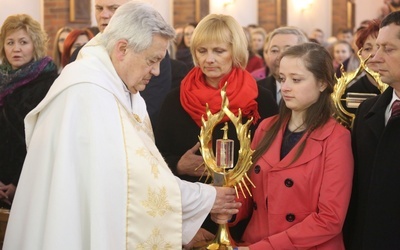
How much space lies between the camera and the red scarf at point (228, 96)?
4.21 metres

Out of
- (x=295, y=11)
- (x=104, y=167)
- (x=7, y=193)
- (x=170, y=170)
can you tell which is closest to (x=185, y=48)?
(x=7, y=193)

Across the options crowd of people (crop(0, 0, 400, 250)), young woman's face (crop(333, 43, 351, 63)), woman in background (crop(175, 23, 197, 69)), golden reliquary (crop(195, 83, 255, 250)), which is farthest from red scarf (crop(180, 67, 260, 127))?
young woman's face (crop(333, 43, 351, 63))

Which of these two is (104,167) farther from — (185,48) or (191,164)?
(185,48)

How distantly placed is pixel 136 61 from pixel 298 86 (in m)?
0.75

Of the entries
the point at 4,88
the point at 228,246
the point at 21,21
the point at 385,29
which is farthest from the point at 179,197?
the point at 21,21

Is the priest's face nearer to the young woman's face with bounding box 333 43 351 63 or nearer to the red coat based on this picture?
the red coat

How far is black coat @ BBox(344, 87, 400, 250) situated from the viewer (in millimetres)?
3402

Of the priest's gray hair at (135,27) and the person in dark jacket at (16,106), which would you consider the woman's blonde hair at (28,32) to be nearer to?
the person in dark jacket at (16,106)

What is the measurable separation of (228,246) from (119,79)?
858 millimetres

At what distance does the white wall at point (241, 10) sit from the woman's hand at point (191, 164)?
34.3 ft

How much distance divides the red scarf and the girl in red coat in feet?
1.43

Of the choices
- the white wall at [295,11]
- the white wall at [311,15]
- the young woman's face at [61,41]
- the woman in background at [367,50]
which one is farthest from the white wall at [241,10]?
the woman in background at [367,50]

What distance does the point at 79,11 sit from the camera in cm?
1091

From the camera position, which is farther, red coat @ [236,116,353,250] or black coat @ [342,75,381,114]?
black coat @ [342,75,381,114]
